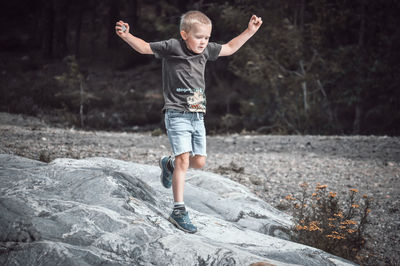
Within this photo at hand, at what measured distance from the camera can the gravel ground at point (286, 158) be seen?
6027 mm

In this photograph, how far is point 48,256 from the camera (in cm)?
275

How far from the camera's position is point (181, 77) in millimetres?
3742

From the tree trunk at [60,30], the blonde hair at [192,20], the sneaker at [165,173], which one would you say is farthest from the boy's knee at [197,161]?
the tree trunk at [60,30]

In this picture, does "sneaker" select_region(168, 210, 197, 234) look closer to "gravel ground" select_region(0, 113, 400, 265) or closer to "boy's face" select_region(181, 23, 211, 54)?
"boy's face" select_region(181, 23, 211, 54)

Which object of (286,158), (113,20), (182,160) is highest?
(113,20)

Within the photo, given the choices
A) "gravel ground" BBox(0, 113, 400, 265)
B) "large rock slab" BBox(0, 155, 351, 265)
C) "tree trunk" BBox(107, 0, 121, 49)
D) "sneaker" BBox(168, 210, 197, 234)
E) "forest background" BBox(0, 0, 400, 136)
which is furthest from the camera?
"tree trunk" BBox(107, 0, 121, 49)

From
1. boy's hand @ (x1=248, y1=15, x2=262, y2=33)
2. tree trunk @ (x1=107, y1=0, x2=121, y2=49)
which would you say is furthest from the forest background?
boy's hand @ (x1=248, y1=15, x2=262, y2=33)

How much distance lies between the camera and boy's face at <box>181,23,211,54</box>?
3.63 metres

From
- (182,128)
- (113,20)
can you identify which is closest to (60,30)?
(113,20)

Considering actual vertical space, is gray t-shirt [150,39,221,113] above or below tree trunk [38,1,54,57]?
below

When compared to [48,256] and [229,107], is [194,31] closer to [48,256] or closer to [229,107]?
[48,256]

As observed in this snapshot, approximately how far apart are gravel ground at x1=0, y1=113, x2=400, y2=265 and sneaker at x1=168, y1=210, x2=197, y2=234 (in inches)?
90.1

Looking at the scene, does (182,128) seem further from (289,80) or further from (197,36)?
(289,80)

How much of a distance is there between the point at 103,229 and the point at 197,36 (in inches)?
70.6
